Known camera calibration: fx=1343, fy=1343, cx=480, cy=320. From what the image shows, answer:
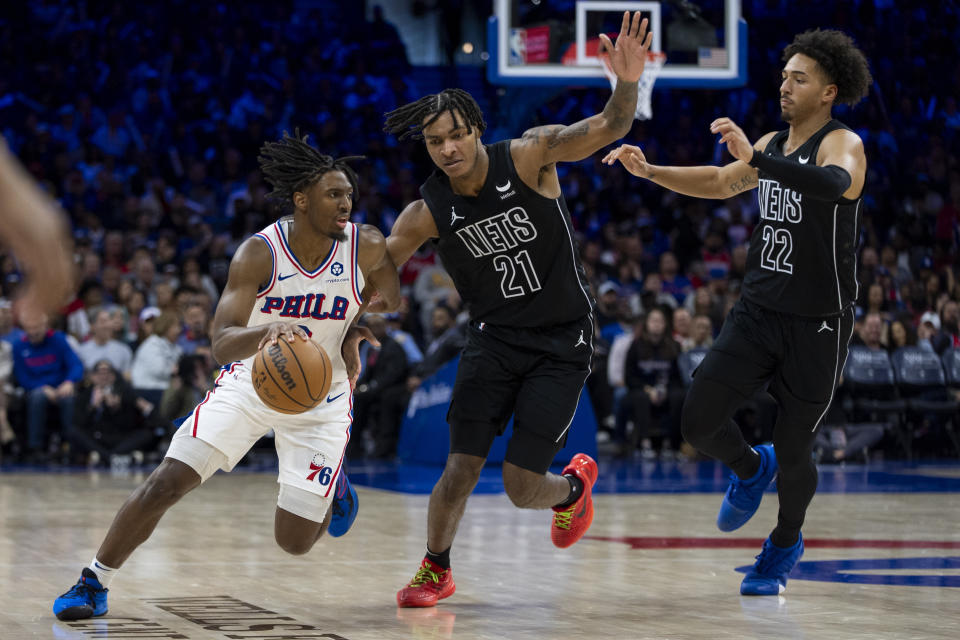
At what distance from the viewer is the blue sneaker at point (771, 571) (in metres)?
5.53

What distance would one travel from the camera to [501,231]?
17.8ft

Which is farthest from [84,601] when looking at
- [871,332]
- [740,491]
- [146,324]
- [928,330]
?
[928,330]

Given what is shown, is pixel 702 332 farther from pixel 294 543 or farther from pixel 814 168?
pixel 294 543

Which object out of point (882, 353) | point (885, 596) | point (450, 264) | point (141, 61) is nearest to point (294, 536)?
point (450, 264)

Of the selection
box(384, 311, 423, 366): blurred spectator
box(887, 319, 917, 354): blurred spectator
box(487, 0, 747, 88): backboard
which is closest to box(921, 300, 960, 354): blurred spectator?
box(887, 319, 917, 354): blurred spectator

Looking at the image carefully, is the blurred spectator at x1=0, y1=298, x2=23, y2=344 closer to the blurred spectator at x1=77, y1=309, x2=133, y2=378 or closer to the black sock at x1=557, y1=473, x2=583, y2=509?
the blurred spectator at x1=77, y1=309, x2=133, y2=378

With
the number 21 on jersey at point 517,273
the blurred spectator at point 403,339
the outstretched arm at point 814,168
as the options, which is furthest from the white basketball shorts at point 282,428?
the blurred spectator at point 403,339

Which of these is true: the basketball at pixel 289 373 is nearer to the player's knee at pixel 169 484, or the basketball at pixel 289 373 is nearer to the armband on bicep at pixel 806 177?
the player's knee at pixel 169 484

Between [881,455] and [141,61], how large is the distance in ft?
35.9

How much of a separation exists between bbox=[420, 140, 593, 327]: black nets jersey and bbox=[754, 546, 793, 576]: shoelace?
50.1 inches

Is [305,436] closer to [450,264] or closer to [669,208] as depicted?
[450,264]

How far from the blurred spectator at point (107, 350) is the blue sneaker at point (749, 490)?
856 centimetres

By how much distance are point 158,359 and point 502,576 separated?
7.57m

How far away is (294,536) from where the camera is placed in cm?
535
